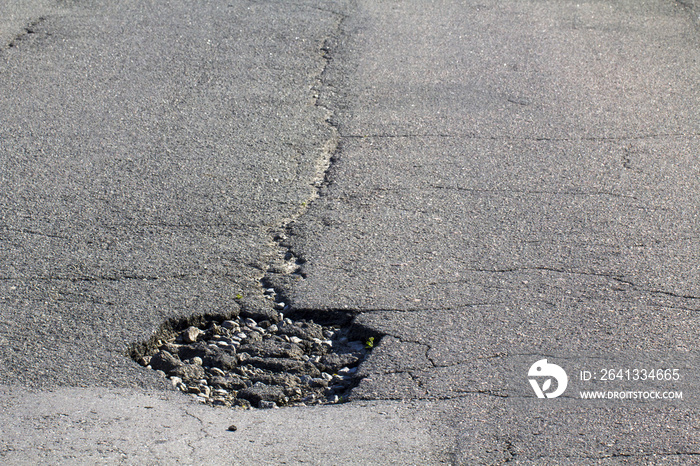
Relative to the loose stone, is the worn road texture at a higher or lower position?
higher

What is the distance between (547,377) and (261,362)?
1.32m

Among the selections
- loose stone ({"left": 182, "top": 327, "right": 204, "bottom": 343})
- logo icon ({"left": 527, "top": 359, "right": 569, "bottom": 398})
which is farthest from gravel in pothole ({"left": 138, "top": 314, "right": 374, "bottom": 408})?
logo icon ({"left": 527, "top": 359, "right": 569, "bottom": 398})

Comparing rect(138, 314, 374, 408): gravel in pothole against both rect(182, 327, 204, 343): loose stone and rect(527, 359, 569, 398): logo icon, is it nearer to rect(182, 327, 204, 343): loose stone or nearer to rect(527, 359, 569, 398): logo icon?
rect(182, 327, 204, 343): loose stone

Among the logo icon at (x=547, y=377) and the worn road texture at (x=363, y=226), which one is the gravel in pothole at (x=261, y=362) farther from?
the logo icon at (x=547, y=377)

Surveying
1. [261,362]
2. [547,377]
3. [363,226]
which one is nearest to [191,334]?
[261,362]

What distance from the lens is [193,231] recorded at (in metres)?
4.66

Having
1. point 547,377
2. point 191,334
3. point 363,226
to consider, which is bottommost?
point 191,334

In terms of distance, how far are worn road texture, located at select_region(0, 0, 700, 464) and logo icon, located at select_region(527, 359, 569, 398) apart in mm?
43

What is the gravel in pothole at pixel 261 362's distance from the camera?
349cm

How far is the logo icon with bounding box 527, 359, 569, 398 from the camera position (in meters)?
3.41

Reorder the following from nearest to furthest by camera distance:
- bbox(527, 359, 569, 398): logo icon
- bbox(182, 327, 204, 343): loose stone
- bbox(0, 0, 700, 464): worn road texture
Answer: bbox(0, 0, 700, 464): worn road texture → bbox(527, 359, 569, 398): logo icon → bbox(182, 327, 204, 343): loose stone

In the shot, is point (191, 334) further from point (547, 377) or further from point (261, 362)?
point (547, 377)

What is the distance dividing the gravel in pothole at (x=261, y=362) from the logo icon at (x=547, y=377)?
2.60 feet

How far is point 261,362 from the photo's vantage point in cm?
368
